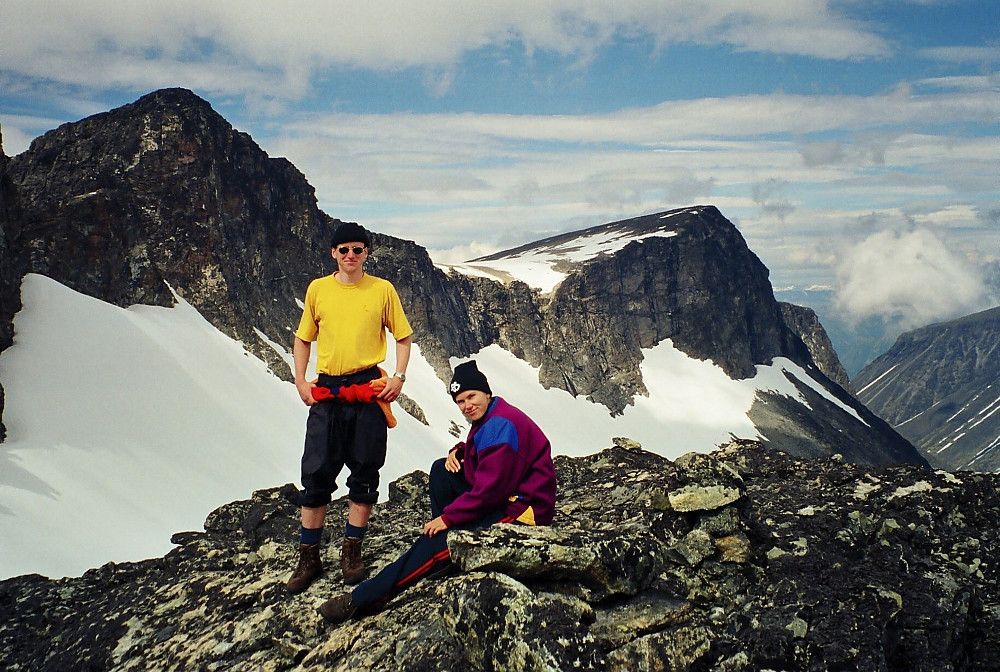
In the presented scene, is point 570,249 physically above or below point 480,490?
above

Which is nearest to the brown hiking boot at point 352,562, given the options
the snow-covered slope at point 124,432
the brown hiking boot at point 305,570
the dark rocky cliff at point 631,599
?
the dark rocky cliff at point 631,599

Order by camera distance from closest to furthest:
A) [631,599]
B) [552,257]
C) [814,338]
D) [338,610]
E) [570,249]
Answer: [338,610]
[631,599]
[552,257]
[570,249]
[814,338]

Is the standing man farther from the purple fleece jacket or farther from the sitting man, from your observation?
the purple fleece jacket

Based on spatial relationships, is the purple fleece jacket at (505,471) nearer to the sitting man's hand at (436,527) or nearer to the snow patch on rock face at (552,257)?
the sitting man's hand at (436,527)

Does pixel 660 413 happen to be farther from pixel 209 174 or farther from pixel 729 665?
pixel 729 665

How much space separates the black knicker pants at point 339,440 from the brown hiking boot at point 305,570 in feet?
1.79

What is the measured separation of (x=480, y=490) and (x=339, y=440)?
2.22 meters

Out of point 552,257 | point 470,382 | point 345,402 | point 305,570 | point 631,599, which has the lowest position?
point 631,599

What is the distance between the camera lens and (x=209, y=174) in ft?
211

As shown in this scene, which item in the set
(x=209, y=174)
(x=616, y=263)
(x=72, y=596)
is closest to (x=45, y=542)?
(x=72, y=596)

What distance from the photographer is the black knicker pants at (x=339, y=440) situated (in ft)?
28.6

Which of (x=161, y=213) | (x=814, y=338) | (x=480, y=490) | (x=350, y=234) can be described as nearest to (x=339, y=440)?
(x=480, y=490)

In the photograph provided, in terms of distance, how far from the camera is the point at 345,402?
8750 mm

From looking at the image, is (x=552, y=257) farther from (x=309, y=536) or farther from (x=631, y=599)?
(x=631, y=599)
